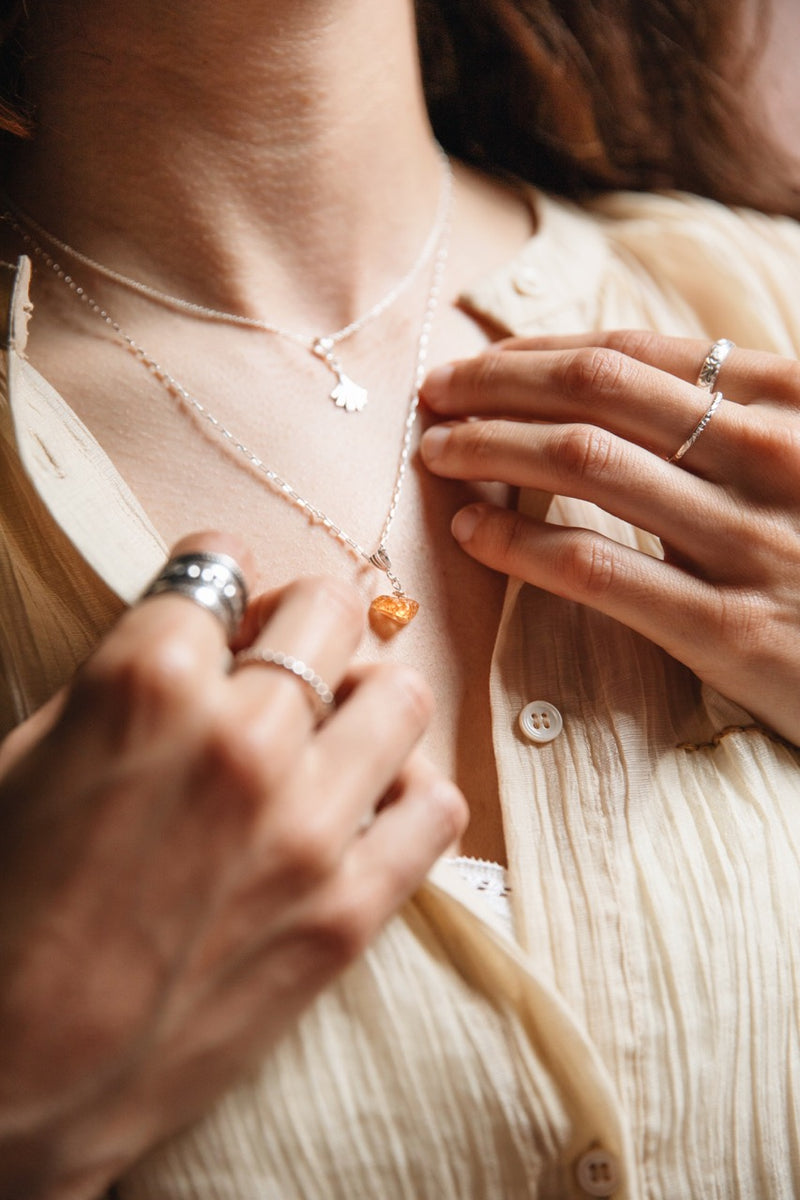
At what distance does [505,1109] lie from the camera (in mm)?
736

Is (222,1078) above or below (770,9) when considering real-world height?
below

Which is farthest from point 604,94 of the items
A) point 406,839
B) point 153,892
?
point 153,892

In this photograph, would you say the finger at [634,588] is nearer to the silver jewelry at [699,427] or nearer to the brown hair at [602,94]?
the silver jewelry at [699,427]

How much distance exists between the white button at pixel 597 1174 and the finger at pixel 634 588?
0.43 m

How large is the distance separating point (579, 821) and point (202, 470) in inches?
20.7

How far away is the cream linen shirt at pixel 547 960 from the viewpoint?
72cm

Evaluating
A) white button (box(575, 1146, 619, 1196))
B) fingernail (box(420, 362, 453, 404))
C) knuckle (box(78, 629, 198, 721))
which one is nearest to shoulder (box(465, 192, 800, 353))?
fingernail (box(420, 362, 453, 404))

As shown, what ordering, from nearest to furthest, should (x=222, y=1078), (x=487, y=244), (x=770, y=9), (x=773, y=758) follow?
1. (x=222, y=1078)
2. (x=773, y=758)
3. (x=487, y=244)
4. (x=770, y=9)

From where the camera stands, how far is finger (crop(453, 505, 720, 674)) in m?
0.88

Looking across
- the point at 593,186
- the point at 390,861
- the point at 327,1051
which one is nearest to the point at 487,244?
the point at 593,186

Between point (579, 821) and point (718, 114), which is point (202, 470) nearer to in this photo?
point (579, 821)

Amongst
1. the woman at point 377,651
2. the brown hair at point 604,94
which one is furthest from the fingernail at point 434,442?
the brown hair at point 604,94

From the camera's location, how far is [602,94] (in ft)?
4.82

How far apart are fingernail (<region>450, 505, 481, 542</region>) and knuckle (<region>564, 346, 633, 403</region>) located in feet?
0.51
